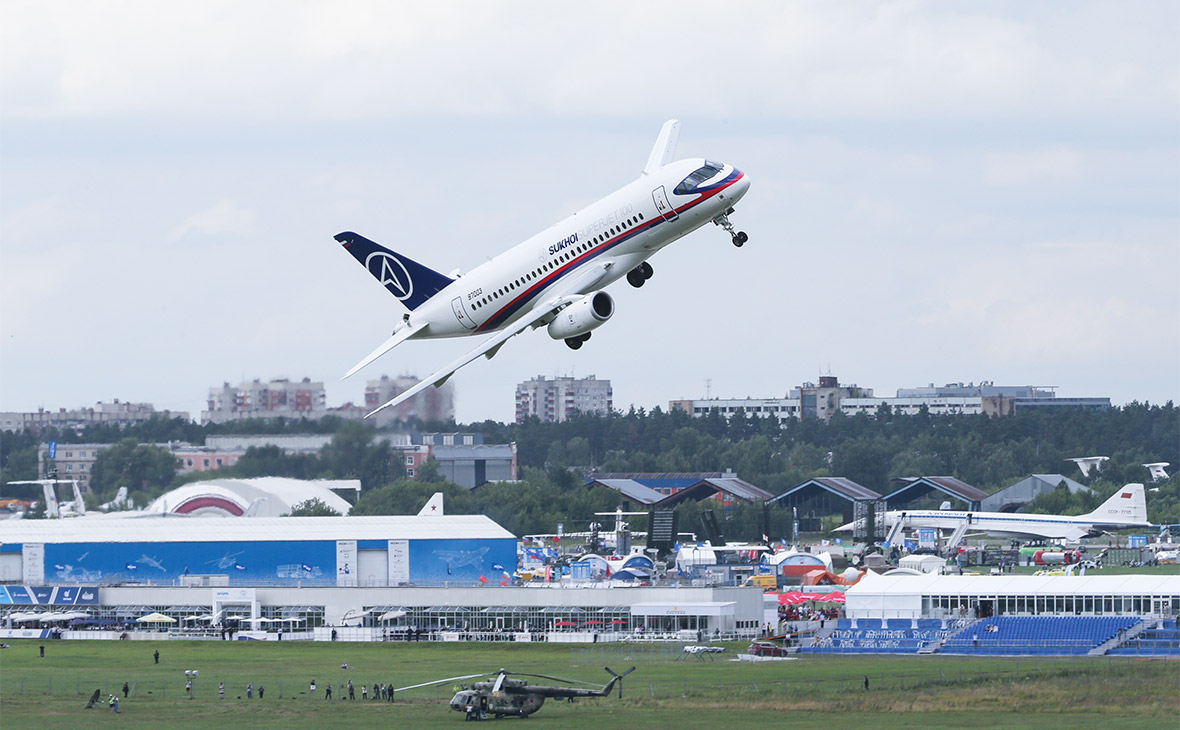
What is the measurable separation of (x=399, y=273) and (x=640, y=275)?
34.9 feet

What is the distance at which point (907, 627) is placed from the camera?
10688cm

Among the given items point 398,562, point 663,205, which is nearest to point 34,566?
point 398,562

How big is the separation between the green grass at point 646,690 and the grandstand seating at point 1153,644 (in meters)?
3.56

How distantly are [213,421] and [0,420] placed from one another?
2371 inches

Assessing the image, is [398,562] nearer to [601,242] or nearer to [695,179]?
[601,242]

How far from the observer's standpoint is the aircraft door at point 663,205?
2532 inches

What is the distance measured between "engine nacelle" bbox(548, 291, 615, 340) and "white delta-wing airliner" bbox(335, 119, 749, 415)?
1.4 inches

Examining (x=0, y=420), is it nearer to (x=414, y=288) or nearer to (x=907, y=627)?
(x=907, y=627)

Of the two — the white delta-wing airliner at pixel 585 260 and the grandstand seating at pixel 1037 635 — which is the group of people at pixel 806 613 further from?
the white delta-wing airliner at pixel 585 260

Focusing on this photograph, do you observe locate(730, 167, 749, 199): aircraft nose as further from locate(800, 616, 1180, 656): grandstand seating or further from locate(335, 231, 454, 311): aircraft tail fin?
locate(800, 616, 1180, 656): grandstand seating

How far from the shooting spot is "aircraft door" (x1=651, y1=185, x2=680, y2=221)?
64.3m

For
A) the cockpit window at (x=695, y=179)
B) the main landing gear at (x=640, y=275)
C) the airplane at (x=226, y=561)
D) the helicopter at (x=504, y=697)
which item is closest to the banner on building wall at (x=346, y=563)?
the airplane at (x=226, y=561)

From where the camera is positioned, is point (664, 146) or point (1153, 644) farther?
point (1153, 644)

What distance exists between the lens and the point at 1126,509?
188 meters
